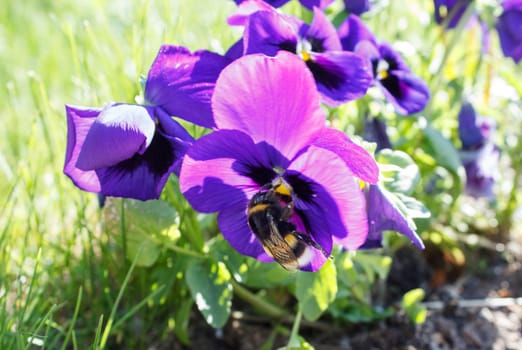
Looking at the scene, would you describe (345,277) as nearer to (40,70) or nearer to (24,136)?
(24,136)

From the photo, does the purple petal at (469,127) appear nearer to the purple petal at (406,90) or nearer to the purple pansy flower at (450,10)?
the purple pansy flower at (450,10)

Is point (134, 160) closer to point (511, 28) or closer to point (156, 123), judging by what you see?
point (156, 123)

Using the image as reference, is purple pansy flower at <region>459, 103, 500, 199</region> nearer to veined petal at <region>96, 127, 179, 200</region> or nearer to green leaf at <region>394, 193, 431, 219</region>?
green leaf at <region>394, 193, 431, 219</region>

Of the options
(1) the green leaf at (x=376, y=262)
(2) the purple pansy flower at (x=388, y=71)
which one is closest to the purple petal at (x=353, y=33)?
(2) the purple pansy flower at (x=388, y=71)

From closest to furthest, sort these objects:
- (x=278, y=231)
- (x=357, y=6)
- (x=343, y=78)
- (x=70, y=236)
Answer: (x=278, y=231)
(x=343, y=78)
(x=357, y=6)
(x=70, y=236)

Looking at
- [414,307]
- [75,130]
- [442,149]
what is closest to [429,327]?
[414,307]

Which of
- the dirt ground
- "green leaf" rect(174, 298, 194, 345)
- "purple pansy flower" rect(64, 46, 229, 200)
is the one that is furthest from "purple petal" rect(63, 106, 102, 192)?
the dirt ground
